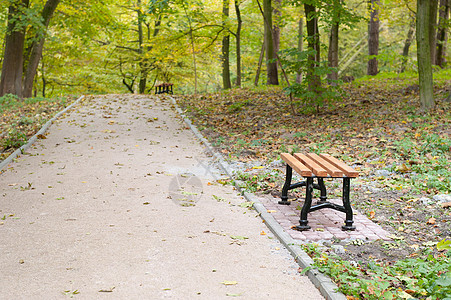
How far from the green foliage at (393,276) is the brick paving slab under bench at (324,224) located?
1.93 ft

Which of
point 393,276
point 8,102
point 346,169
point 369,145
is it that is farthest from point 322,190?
point 8,102

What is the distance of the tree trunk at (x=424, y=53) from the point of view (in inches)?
417

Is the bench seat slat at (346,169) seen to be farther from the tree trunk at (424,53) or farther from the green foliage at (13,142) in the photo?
the green foliage at (13,142)

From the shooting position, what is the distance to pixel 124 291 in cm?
342

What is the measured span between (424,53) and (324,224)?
25.1 feet

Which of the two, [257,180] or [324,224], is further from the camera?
[257,180]

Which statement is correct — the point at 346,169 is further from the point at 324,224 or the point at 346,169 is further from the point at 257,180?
the point at 257,180

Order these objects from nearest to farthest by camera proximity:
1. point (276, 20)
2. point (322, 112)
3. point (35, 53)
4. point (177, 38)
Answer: point (322, 112) → point (35, 53) → point (177, 38) → point (276, 20)

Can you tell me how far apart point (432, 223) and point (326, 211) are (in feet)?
4.26

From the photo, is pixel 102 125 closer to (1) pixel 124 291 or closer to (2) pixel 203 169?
(2) pixel 203 169

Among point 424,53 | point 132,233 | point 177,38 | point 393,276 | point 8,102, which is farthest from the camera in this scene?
point 177,38

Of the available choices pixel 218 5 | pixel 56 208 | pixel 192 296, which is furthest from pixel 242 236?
pixel 218 5

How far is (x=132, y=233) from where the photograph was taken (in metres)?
4.73

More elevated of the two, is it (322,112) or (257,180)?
(322,112)
